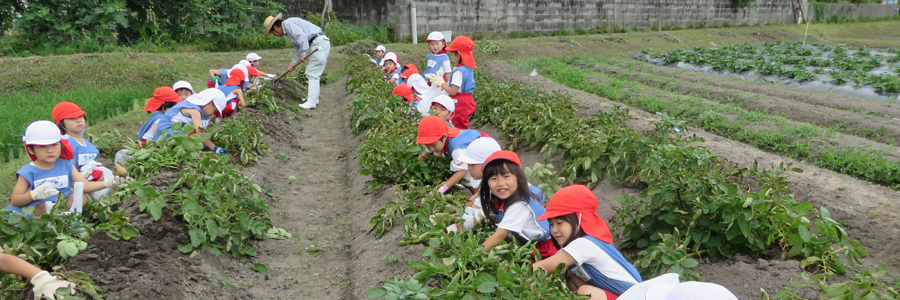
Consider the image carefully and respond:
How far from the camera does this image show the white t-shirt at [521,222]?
329 centimetres

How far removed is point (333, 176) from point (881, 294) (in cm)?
518

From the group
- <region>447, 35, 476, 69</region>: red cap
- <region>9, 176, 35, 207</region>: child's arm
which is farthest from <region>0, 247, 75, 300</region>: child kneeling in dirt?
<region>447, 35, 476, 69</region>: red cap

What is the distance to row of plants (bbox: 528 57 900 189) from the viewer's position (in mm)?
5707

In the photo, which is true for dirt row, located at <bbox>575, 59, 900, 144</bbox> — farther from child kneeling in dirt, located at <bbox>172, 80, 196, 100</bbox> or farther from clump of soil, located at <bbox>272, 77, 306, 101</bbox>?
child kneeling in dirt, located at <bbox>172, 80, 196, 100</bbox>

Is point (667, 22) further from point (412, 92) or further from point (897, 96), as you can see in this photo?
point (412, 92)

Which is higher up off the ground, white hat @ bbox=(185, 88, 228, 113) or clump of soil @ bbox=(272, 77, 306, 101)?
white hat @ bbox=(185, 88, 228, 113)

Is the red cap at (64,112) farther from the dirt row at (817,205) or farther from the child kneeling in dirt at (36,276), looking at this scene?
the dirt row at (817,205)

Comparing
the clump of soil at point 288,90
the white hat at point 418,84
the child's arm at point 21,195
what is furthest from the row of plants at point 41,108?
the white hat at point 418,84

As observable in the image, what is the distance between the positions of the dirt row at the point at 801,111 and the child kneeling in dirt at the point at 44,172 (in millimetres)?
8363

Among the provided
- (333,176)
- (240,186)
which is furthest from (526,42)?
(240,186)

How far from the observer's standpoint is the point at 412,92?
7.95 metres

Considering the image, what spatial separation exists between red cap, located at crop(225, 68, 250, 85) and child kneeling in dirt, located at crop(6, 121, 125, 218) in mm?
3949

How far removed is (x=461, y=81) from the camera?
652cm

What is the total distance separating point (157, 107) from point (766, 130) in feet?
23.7
